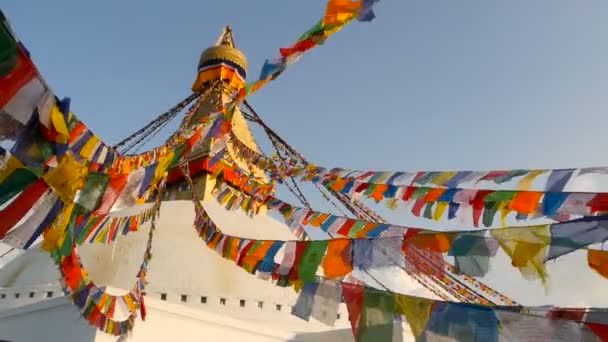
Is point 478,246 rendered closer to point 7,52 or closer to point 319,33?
point 319,33

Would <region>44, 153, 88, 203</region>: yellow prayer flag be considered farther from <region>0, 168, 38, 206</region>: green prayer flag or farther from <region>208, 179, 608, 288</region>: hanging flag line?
<region>208, 179, 608, 288</region>: hanging flag line

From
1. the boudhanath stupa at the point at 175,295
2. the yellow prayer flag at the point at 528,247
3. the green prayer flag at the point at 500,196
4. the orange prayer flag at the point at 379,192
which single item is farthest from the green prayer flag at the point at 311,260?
the boudhanath stupa at the point at 175,295

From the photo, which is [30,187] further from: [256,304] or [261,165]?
[261,165]

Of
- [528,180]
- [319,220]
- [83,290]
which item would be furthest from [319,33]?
[83,290]

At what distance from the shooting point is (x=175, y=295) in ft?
26.4

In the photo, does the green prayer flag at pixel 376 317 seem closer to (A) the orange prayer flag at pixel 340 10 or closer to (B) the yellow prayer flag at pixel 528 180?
(B) the yellow prayer flag at pixel 528 180

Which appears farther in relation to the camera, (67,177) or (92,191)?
(92,191)

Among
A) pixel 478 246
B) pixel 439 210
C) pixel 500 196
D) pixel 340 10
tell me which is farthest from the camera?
pixel 439 210

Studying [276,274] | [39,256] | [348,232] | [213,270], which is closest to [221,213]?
[213,270]

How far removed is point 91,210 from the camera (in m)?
3.21

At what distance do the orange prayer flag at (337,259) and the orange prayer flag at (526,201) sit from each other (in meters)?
1.80

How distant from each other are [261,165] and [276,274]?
7194 mm

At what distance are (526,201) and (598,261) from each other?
1168 mm

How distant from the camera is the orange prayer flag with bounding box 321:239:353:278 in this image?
382 centimetres
